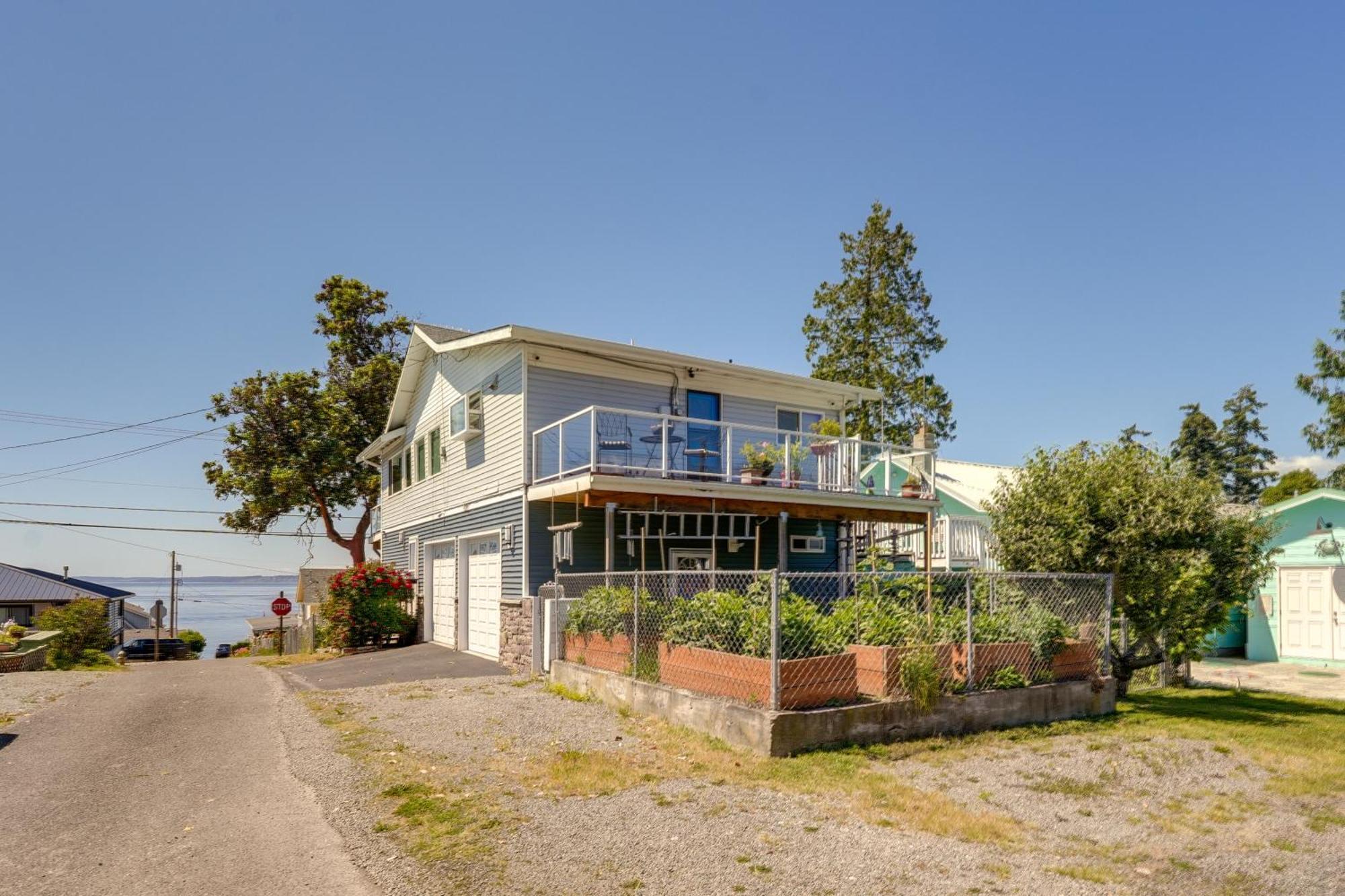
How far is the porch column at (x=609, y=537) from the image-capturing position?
13.4 metres

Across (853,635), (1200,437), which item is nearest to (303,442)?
(853,635)

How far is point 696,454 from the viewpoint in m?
15.4

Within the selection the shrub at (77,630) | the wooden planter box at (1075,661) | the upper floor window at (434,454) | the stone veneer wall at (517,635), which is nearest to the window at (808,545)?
the stone veneer wall at (517,635)

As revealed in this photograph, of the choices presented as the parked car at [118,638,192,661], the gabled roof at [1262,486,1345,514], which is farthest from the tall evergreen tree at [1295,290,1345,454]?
the parked car at [118,638,192,661]

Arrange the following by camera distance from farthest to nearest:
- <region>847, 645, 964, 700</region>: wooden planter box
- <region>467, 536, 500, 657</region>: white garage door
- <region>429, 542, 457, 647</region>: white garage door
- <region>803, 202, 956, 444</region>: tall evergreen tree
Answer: <region>803, 202, 956, 444</region>: tall evergreen tree
<region>429, 542, 457, 647</region>: white garage door
<region>467, 536, 500, 657</region>: white garage door
<region>847, 645, 964, 700</region>: wooden planter box

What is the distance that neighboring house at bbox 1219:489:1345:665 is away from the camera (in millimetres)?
18906

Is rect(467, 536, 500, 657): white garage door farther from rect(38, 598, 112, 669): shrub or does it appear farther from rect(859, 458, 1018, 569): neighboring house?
rect(38, 598, 112, 669): shrub

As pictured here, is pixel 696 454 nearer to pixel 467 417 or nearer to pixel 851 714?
pixel 467 417

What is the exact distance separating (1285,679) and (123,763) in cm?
1955

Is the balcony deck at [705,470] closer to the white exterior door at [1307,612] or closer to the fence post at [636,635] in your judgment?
the fence post at [636,635]

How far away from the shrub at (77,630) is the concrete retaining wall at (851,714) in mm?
15716

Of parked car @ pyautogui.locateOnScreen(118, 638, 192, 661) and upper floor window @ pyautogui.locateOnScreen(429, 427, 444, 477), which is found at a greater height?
upper floor window @ pyautogui.locateOnScreen(429, 427, 444, 477)

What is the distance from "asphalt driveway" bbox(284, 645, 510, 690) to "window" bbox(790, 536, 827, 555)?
6.75m

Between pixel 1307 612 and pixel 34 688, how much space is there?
2670 cm
